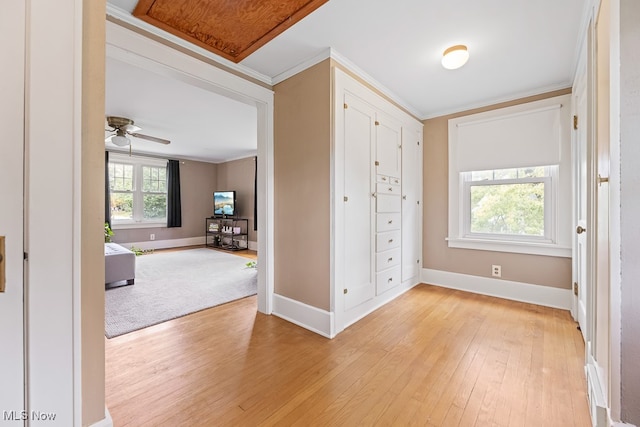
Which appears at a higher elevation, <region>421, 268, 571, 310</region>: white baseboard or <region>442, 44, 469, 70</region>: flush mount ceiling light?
<region>442, 44, 469, 70</region>: flush mount ceiling light

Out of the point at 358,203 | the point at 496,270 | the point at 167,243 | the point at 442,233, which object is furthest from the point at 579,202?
the point at 167,243

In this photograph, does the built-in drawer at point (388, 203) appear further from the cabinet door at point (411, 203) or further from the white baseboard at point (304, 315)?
the white baseboard at point (304, 315)

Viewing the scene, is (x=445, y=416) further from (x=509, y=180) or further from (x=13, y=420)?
(x=509, y=180)

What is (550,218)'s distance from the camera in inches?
113

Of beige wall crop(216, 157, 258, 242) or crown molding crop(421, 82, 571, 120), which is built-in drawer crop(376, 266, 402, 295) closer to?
crown molding crop(421, 82, 571, 120)

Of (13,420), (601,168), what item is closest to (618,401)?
(601,168)

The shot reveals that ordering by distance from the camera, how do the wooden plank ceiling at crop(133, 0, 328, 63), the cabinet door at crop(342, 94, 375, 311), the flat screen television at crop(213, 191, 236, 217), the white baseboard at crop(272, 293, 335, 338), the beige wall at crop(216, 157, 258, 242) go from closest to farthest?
the wooden plank ceiling at crop(133, 0, 328, 63)
the white baseboard at crop(272, 293, 335, 338)
the cabinet door at crop(342, 94, 375, 311)
the beige wall at crop(216, 157, 258, 242)
the flat screen television at crop(213, 191, 236, 217)

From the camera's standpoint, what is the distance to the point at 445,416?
1355 mm

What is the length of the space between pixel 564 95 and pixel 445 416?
3196 millimetres

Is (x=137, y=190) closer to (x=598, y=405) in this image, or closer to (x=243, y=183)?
(x=243, y=183)

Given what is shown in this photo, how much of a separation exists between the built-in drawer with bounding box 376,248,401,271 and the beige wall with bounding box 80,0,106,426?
7.44 feet

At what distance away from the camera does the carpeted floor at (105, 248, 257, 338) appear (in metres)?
2.54

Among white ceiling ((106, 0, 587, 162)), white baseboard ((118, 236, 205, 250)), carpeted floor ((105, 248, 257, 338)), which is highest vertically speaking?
white ceiling ((106, 0, 587, 162))

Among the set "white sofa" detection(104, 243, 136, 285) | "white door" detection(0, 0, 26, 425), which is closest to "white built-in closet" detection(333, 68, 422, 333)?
"white door" detection(0, 0, 26, 425)
